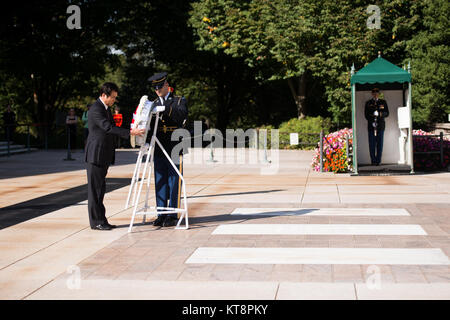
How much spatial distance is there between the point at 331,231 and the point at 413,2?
66.7 ft

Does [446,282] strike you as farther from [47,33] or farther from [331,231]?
[47,33]

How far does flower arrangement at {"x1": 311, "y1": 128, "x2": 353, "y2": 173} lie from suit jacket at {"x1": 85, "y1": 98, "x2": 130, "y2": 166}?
9214 millimetres

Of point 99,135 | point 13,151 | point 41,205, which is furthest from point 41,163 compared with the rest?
point 99,135

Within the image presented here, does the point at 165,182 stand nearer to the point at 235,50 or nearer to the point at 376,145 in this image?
the point at 376,145

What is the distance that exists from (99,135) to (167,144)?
2.96ft

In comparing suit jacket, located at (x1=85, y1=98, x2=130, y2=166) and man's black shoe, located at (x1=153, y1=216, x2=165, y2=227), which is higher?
suit jacket, located at (x1=85, y1=98, x2=130, y2=166)

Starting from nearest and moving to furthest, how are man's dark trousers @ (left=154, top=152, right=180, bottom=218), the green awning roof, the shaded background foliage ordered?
man's dark trousers @ (left=154, top=152, right=180, bottom=218) → the green awning roof → the shaded background foliage

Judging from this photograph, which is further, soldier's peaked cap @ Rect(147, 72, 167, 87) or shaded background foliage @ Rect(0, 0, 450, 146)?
shaded background foliage @ Rect(0, 0, 450, 146)

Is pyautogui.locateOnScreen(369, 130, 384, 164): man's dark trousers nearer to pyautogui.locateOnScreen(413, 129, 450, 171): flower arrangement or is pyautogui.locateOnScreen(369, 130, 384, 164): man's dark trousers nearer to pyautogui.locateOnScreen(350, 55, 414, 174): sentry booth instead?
pyautogui.locateOnScreen(350, 55, 414, 174): sentry booth

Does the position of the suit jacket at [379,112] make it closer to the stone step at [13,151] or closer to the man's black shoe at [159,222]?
the man's black shoe at [159,222]

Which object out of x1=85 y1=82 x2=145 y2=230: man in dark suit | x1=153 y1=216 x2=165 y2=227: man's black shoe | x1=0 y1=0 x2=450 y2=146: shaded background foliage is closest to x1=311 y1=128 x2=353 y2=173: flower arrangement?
x1=0 y1=0 x2=450 y2=146: shaded background foliage

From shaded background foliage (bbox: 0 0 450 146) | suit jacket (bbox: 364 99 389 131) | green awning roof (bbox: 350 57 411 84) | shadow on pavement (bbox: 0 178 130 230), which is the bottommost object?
shadow on pavement (bbox: 0 178 130 230)

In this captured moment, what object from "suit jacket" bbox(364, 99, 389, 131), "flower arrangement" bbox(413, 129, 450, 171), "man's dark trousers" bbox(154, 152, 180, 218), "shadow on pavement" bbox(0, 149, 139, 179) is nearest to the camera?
"man's dark trousers" bbox(154, 152, 180, 218)

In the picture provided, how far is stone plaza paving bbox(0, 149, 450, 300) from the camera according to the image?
603cm
